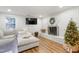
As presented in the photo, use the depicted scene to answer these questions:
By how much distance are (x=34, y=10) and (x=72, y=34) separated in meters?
0.90

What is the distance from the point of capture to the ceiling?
1.48 m

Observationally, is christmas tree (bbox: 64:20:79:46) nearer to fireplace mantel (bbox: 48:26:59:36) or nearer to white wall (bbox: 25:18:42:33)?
fireplace mantel (bbox: 48:26:59:36)

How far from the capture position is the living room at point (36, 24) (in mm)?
1477

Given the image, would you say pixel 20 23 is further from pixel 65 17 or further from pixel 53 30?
pixel 65 17

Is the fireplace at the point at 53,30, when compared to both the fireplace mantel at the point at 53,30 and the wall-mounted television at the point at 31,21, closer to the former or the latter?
the fireplace mantel at the point at 53,30

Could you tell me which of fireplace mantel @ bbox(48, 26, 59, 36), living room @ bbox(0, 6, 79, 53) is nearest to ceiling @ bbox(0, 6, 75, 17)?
living room @ bbox(0, 6, 79, 53)

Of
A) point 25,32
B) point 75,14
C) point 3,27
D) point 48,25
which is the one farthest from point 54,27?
point 3,27

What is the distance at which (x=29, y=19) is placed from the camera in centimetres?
167

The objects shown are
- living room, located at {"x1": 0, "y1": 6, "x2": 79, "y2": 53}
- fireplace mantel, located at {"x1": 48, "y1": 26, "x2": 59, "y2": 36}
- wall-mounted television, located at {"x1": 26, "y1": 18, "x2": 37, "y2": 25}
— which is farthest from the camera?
fireplace mantel, located at {"x1": 48, "y1": 26, "x2": 59, "y2": 36}

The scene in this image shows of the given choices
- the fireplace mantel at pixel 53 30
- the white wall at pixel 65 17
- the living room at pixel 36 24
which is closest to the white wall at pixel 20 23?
the living room at pixel 36 24

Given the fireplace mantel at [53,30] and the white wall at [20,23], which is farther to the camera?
the fireplace mantel at [53,30]

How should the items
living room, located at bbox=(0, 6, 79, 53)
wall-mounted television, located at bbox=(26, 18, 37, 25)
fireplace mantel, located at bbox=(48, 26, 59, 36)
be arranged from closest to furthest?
1. living room, located at bbox=(0, 6, 79, 53)
2. wall-mounted television, located at bbox=(26, 18, 37, 25)
3. fireplace mantel, located at bbox=(48, 26, 59, 36)

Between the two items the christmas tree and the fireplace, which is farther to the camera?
the fireplace

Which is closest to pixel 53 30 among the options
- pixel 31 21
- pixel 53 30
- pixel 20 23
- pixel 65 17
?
pixel 53 30
